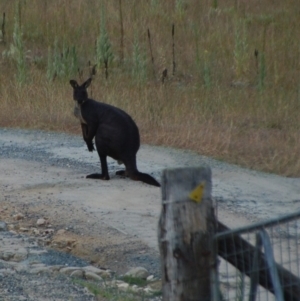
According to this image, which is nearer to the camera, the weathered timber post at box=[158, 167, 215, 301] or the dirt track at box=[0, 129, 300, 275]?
the weathered timber post at box=[158, 167, 215, 301]

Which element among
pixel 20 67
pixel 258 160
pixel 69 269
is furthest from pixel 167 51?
pixel 69 269

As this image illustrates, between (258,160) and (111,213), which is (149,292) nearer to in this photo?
(111,213)

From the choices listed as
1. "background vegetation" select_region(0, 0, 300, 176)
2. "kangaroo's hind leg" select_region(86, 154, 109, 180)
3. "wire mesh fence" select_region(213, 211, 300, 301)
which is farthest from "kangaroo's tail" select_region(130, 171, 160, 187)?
"wire mesh fence" select_region(213, 211, 300, 301)

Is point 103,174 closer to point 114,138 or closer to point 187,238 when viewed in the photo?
point 114,138

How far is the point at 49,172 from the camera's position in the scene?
10641 millimetres

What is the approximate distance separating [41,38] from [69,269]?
1512cm

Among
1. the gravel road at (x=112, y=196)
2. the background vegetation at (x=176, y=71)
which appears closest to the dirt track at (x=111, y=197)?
the gravel road at (x=112, y=196)

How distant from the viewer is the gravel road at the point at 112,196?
777cm

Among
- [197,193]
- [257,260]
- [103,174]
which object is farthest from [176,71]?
[197,193]

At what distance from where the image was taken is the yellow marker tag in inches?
164

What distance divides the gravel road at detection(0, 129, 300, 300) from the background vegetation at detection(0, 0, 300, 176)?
767 mm

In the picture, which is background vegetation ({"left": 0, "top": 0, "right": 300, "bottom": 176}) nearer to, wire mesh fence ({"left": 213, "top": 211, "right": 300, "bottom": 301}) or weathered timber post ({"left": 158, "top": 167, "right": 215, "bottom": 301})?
wire mesh fence ({"left": 213, "top": 211, "right": 300, "bottom": 301})

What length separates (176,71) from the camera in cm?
1917

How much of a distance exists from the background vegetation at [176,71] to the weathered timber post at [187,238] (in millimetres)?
6647
